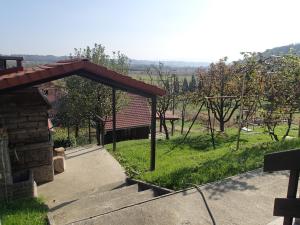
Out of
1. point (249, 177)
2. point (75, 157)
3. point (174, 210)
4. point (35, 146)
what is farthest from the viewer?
point (75, 157)

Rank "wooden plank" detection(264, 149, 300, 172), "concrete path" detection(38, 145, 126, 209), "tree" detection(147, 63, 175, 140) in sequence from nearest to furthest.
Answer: "wooden plank" detection(264, 149, 300, 172), "concrete path" detection(38, 145, 126, 209), "tree" detection(147, 63, 175, 140)

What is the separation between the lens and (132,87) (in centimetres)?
802

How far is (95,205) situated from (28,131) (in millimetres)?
3487

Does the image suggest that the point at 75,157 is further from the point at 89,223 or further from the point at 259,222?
the point at 259,222

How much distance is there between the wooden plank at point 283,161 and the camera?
2.46m

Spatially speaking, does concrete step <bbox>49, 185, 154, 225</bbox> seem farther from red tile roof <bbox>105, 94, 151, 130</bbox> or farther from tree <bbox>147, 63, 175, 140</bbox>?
tree <bbox>147, 63, 175, 140</bbox>

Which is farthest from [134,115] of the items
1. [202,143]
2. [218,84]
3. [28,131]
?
[28,131]

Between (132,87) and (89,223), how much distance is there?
396cm

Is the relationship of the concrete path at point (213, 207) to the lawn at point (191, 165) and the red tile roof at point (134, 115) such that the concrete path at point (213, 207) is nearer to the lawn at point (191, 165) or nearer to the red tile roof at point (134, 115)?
the lawn at point (191, 165)

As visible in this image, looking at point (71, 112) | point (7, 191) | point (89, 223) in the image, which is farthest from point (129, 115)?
point (89, 223)

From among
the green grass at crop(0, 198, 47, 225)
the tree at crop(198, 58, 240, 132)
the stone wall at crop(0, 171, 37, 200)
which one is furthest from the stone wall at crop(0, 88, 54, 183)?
the tree at crop(198, 58, 240, 132)

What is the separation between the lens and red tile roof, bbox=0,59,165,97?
6.35 meters

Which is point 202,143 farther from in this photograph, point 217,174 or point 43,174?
point 43,174

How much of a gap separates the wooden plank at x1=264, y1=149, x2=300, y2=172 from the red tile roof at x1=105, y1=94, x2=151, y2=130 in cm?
2018
